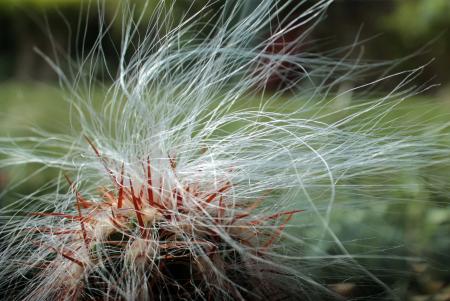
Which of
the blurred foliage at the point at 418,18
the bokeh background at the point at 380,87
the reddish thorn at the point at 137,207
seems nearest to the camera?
the reddish thorn at the point at 137,207

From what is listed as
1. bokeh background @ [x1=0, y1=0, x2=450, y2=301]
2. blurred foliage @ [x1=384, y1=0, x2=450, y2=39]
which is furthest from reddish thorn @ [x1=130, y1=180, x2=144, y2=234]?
blurred foliage @ [x1=384, y1=0, x2=450, y2=39]

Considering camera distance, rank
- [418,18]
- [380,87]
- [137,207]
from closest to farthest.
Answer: [137,207]
[380,87]
[418,18]

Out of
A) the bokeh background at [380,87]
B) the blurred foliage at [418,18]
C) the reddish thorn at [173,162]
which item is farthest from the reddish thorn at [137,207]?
the blurred foliage at [418,18]

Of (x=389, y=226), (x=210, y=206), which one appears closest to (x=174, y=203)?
(x=210, y=206)

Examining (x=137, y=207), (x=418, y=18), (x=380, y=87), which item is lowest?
(x=137, y=207)

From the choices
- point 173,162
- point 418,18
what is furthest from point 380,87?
point 418,18

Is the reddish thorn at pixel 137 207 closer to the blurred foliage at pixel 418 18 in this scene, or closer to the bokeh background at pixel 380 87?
the bokeh background at pixel 380 87

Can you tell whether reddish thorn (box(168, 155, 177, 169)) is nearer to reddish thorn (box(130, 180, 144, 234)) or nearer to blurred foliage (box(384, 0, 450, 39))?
reddish thorn (box(130, 180, 144, 234))

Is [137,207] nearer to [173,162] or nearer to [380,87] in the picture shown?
[173,162]

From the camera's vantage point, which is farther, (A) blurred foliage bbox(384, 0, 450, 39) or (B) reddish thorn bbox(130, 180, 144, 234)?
(A) blurred foliage bbox(384, 0, 450, 39)
